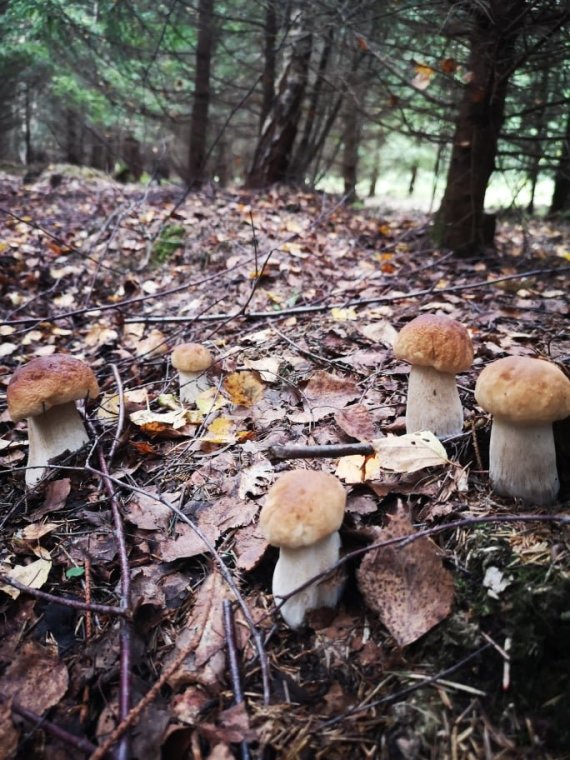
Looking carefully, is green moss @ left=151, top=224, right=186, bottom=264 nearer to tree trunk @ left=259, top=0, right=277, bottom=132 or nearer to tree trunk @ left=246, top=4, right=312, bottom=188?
tree trunk @ left=259, top=0, right=277, bottom=132

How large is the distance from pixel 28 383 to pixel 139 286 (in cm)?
330

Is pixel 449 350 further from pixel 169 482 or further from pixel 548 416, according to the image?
pixel 169 482

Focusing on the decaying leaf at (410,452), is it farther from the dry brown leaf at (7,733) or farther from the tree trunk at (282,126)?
the tree trunk at (282,126)

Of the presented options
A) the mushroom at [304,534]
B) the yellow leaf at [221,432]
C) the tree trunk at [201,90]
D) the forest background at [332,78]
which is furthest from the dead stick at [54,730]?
the tree trunk at [201,90]

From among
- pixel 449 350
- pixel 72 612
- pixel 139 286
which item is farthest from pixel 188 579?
pixel 139 286

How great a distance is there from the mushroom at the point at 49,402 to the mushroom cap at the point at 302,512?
4.62ft

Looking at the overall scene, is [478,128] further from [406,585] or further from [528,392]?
[406,585]

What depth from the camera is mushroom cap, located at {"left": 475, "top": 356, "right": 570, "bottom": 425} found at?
157 centimetres

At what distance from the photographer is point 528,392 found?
1.58m

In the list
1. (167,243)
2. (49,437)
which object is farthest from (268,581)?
(167,243)

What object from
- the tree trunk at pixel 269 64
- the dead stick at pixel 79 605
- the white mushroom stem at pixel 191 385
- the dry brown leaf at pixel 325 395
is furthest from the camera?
the tree trunk at pixel 269 64

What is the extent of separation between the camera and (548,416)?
1.59 m

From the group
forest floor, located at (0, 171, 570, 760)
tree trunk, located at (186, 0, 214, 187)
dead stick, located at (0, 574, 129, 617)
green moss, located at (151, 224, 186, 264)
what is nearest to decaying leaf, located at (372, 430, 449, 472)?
forest floor, located at (0, 171, 570, 760)

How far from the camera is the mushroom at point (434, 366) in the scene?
2008 millimetres
